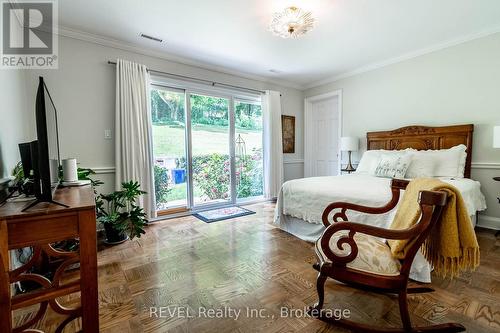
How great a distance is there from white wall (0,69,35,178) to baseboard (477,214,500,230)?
4889mm

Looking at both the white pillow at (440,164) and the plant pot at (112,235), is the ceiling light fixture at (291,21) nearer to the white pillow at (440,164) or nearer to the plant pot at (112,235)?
the white pillow at (440,164)

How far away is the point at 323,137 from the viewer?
488 cm

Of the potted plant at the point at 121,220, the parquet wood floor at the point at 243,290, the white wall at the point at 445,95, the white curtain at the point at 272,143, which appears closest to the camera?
the parquet wood floor at the point at 243,290

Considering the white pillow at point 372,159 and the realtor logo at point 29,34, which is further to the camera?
the white pillow at point 372,159

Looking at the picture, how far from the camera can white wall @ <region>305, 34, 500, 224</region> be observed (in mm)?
2807

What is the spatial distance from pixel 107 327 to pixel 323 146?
452 centimetres

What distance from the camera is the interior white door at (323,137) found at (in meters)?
4.66

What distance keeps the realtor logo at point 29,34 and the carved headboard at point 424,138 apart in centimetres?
451

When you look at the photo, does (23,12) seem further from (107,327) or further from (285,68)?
(285,68)

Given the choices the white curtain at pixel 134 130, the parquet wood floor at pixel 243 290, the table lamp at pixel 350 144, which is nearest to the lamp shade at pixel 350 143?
the table lamp at pixel 350 144

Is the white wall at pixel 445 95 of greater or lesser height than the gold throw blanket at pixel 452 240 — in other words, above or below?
above

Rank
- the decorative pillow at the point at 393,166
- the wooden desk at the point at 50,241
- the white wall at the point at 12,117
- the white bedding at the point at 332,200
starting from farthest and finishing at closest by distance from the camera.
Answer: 1. the decorative pillow at the point at 393,166
2. the white bedding at the point at 332,200
3. the white wall at the point at 12,117
4. the wooden desk at the point at 50,241

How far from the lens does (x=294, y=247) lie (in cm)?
246

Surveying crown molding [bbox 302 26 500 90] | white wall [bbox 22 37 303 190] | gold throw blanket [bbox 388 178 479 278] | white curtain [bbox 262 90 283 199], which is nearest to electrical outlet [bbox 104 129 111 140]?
white wall [bbox 22 37 303 190]
